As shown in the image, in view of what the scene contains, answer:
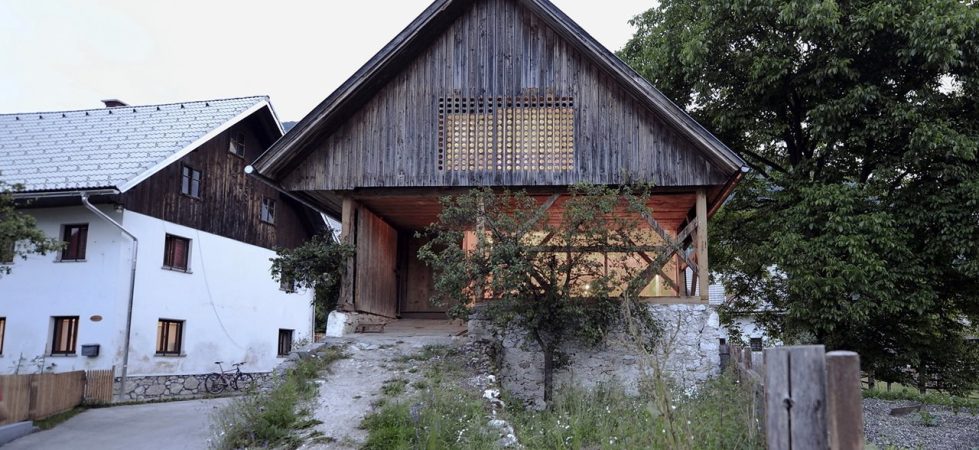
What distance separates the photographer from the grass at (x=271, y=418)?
8.77 metres

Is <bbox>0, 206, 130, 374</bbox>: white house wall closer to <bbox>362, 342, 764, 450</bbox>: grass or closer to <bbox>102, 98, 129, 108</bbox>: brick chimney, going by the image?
<bbox>102, 98, 129, 108</bbox>: brick chimney

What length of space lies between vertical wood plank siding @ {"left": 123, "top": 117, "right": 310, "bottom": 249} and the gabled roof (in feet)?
25.1

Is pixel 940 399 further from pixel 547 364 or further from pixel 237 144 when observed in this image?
pixel 237 144

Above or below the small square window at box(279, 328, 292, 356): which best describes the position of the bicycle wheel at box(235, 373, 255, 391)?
below

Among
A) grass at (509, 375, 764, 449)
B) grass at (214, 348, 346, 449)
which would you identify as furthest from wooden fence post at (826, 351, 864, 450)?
grass at (214, 348, 346, 449)

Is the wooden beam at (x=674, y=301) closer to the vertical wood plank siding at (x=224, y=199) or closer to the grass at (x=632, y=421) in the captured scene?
the grass at (x=632, y=421)

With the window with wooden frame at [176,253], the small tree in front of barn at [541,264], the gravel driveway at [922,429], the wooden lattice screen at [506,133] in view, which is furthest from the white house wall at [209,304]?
the gravel driveway at [922,429]

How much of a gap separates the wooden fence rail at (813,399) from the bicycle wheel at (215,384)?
20170 millimetres

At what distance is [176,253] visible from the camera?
67.5ft

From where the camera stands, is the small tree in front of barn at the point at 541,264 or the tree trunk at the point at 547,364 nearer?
the small tree in front of barn at the point at 541,264

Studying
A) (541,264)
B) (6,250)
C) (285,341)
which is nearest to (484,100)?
(541,264)

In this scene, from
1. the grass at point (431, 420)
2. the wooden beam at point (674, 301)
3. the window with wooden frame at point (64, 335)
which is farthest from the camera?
the window with wooden frame at point (64, 335)

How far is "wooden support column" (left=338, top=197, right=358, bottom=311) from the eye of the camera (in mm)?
13172

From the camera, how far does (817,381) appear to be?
2.95 m
